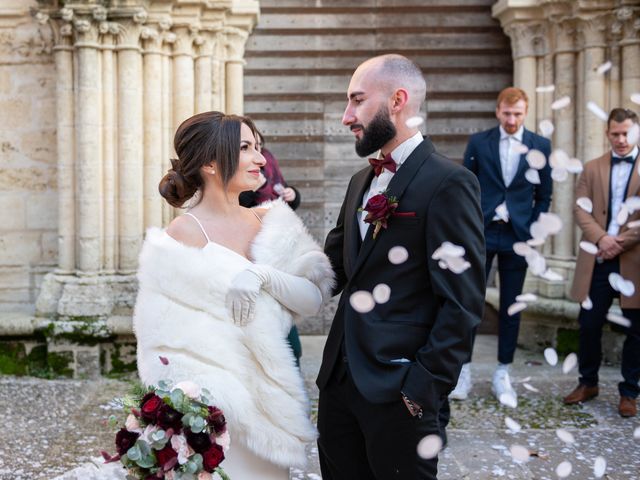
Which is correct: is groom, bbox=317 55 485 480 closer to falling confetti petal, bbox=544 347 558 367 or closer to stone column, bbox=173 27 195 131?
falling confetti petal, bbox=544 347 558 367

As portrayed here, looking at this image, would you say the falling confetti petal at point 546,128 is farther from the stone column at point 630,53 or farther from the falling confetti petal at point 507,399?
the falling confetti petal at point 507,399

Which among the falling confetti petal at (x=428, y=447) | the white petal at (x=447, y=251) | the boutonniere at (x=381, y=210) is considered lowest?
the falling confetti petal at (x=428, y=447)

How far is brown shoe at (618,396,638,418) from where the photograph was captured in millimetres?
5414

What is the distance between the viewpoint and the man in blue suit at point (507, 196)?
19.1 ft

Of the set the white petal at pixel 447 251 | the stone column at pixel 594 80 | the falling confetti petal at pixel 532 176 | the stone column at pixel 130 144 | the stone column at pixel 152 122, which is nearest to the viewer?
the white petal at pixel 447 251

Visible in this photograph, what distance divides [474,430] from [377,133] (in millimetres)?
2811

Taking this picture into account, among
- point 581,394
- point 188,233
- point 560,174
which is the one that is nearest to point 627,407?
point 581,394

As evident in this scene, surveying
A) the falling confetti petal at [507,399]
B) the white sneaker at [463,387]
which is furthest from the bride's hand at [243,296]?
Answer: the white sneaker at [463,387]

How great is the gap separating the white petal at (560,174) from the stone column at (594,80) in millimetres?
229

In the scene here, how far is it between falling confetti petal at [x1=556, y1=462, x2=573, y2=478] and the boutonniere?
211cm

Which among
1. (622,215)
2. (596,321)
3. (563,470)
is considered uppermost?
(622,215)

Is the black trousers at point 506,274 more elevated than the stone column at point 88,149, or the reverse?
the stone column at point 88,149

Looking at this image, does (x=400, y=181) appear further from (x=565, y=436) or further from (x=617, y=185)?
(x=617, y=185)

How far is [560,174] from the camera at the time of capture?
6.46 m
